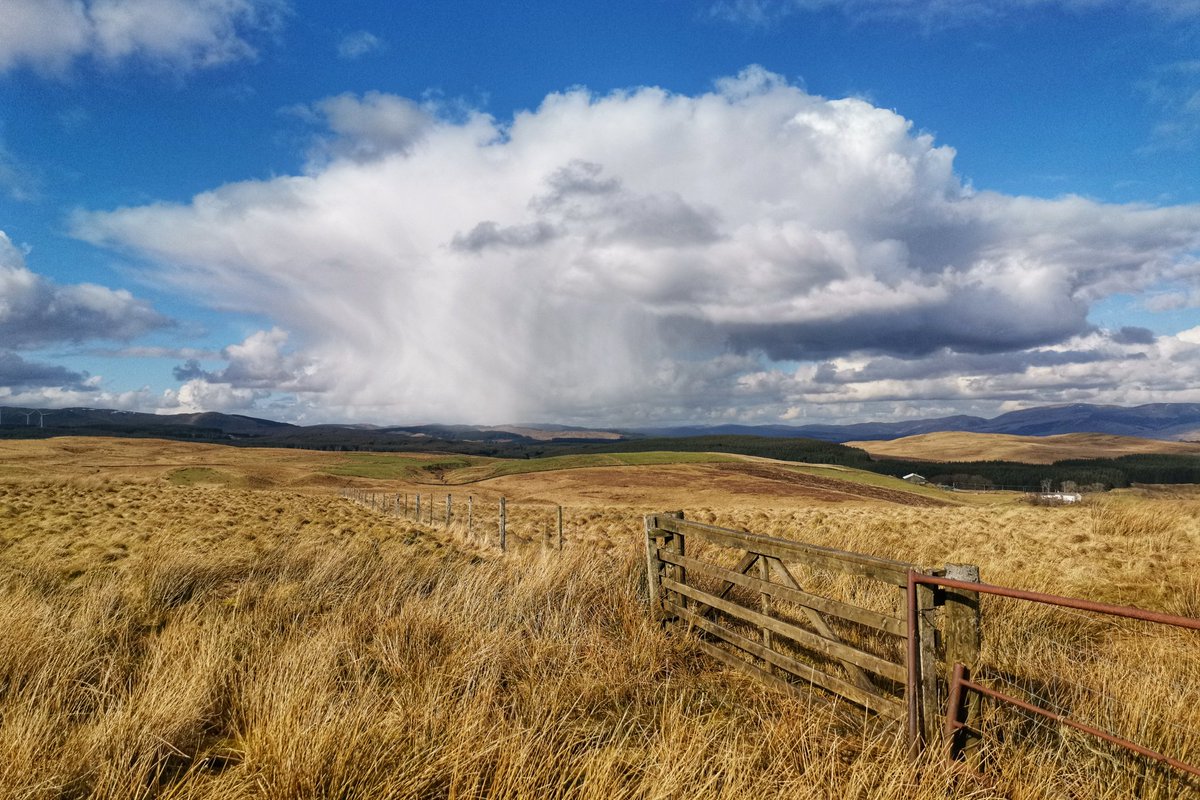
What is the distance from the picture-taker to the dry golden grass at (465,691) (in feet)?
12.2

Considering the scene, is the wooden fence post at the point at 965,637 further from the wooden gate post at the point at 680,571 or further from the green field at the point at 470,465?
the green field at the point at 470,465

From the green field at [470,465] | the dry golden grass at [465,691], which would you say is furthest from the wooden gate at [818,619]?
the green field at [470,465]

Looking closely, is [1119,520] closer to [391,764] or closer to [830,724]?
[830,724]

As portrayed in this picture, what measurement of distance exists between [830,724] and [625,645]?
Answer: 7.79 ft

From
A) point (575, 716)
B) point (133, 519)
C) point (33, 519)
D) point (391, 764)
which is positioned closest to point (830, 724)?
point (575, 716)

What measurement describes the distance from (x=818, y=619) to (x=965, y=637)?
65.7 inches

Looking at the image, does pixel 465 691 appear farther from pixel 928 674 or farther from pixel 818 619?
pixel 928 674

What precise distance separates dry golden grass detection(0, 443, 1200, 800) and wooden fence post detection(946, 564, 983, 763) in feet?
0.80

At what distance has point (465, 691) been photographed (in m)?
4.97

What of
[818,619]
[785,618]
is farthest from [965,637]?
[785,618]

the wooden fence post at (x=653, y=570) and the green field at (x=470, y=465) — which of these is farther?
the green field at (x=470, y=465)

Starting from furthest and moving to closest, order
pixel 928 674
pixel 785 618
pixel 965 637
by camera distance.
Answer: pixel 785 618, pixel 928 674, pixel 965 637

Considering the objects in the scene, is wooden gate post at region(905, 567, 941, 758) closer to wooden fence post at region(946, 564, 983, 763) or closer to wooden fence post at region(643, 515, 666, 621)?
wooden fence post at region(946, 564, 983, 763)

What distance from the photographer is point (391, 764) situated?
378 cm
